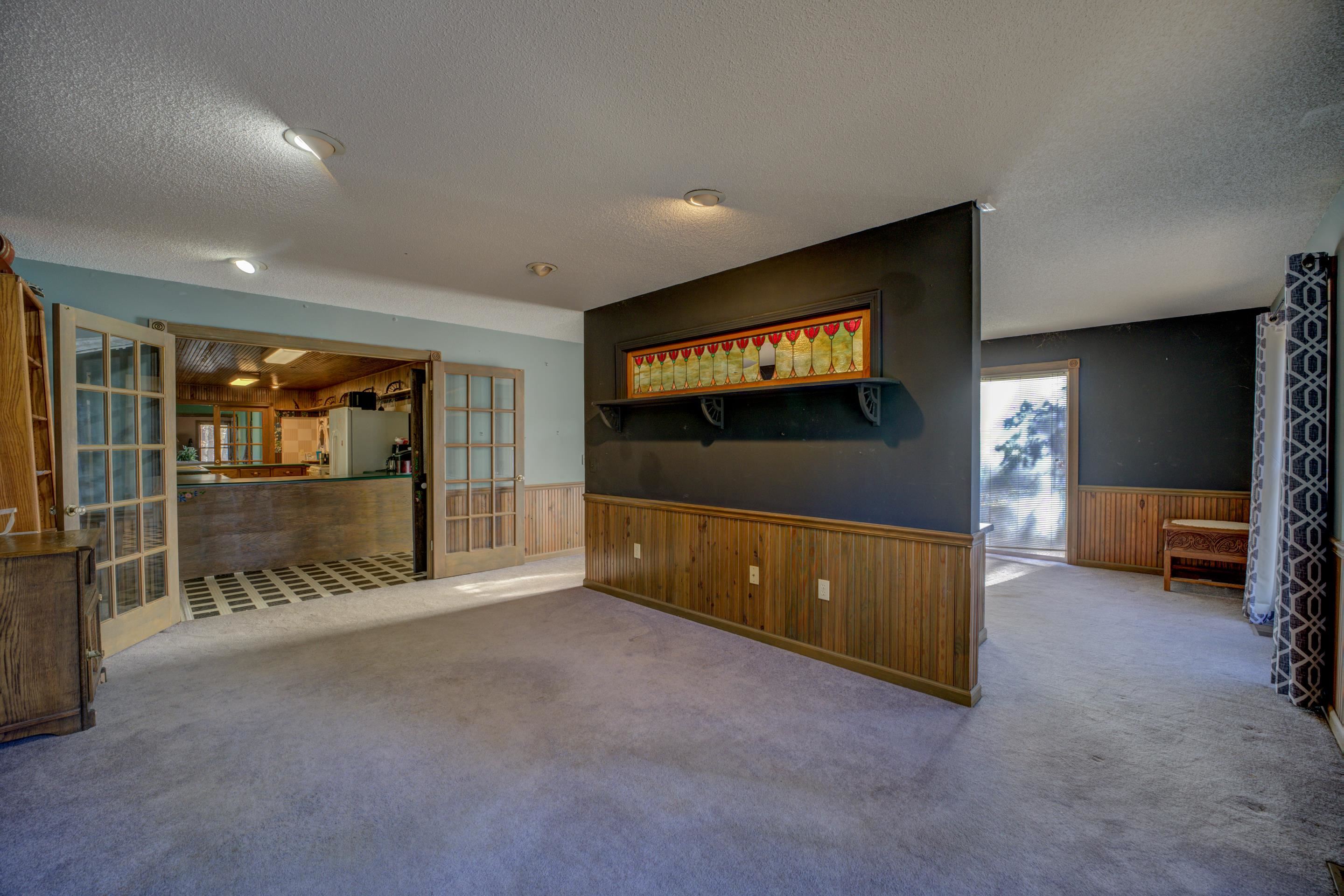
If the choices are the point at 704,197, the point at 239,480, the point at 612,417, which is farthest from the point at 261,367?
the point at 704,197

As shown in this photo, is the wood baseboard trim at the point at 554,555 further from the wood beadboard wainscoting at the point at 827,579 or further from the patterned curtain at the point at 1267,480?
the patterned curtain at the point at 1267,480

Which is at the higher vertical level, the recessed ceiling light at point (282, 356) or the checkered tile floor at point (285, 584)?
the recessed ceiling light at point (282, 356)

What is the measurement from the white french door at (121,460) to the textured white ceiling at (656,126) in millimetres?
558

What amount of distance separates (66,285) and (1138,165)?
5.79 m

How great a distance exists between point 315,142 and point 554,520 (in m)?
4.37

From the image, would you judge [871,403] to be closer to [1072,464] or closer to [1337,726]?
[1337,726]

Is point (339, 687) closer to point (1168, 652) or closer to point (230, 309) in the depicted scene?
point (230, 309)

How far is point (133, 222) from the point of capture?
2.92 metres

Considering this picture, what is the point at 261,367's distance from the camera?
24.8ft

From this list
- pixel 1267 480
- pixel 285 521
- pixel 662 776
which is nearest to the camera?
pixel 662 776

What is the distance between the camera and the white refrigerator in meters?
6.91

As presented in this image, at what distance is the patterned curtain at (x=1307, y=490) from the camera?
2.56 metres

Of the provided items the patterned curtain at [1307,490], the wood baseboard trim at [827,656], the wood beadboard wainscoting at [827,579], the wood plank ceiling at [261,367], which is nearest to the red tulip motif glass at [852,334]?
the wood beadboard wainscoting at [827,579]

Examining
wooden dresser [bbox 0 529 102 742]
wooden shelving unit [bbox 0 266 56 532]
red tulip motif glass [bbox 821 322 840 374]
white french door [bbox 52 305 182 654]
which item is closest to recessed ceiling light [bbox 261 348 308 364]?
white french door [bbox 52 305 182 654]
